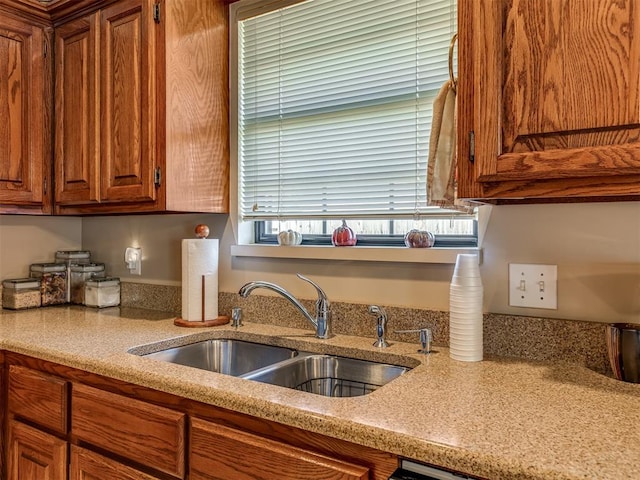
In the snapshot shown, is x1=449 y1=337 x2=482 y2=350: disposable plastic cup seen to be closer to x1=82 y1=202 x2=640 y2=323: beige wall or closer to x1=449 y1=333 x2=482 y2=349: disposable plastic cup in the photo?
x1=449 y1=333 x2=482 y2=349: disposable plastic cup

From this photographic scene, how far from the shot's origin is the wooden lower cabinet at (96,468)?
4.23 feet

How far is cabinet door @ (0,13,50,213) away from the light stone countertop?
0.75 m

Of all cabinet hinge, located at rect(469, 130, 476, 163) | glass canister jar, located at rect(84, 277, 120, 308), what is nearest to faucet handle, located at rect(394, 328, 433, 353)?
cabinet hinge, located at rect(469, 130, 476, 163)

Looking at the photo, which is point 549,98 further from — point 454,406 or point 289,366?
point 289,366

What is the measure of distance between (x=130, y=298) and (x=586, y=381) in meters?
1.88

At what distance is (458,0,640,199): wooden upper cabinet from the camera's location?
3.10 feet

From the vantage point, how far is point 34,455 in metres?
1.55

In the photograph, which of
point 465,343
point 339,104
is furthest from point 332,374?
point 339,104

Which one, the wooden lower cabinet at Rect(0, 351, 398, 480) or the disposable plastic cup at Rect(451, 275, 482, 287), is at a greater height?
the disposable plastic cup at Rect(451, 275, 482, 287)

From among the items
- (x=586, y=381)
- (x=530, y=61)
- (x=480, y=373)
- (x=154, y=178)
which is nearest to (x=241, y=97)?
(x=154, y=178)

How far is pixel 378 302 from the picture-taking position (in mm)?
1634

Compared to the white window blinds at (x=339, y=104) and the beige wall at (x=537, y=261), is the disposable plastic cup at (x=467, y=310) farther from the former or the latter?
the white window blinds at (x=339, y=104)

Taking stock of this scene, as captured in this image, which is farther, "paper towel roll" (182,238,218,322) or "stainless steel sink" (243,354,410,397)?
Result: "paper towel roll" (182,238,218,322)

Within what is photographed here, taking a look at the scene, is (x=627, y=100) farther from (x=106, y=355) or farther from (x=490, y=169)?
(x=106, y=355)
